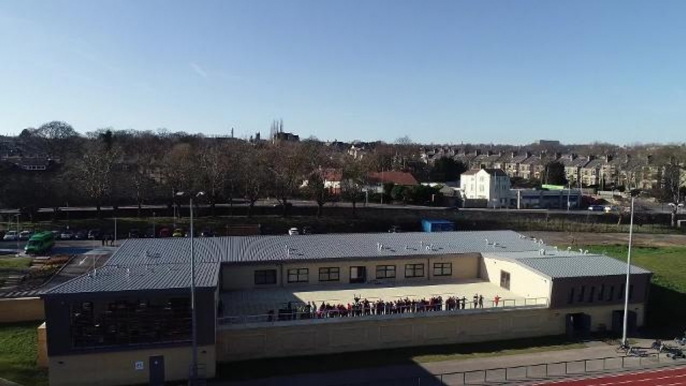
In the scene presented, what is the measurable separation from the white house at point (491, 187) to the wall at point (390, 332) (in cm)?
5944

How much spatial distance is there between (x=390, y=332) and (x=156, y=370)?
42.3 ft

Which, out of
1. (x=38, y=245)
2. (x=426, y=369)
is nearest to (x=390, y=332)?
(x=426, y=369)

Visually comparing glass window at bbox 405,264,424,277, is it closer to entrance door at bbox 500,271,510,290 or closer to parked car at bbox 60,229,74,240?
entrance door at bbox 500,271,510,290

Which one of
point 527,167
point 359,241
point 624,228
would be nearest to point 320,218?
point 359,241

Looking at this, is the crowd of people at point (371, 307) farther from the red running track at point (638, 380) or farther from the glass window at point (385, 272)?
the red running track at point (638, 380)

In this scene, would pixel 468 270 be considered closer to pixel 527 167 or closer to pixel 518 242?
pixel 518 242

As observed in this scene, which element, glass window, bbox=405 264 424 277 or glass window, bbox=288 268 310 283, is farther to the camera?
glass window, bbox=405 264 424 277

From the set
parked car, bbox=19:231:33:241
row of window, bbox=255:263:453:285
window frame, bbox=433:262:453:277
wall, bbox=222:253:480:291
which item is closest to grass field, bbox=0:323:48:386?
wall, bbox=222:253:480:291

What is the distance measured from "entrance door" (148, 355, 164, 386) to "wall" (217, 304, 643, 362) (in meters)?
3.28

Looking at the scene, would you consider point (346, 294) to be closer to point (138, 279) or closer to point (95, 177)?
point (138, 279)

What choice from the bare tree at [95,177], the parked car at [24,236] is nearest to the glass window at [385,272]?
Answer: the parked car at [24,236]

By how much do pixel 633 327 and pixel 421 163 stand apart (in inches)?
3530

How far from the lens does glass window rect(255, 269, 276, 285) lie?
1398 inches

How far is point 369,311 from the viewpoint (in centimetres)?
3053
